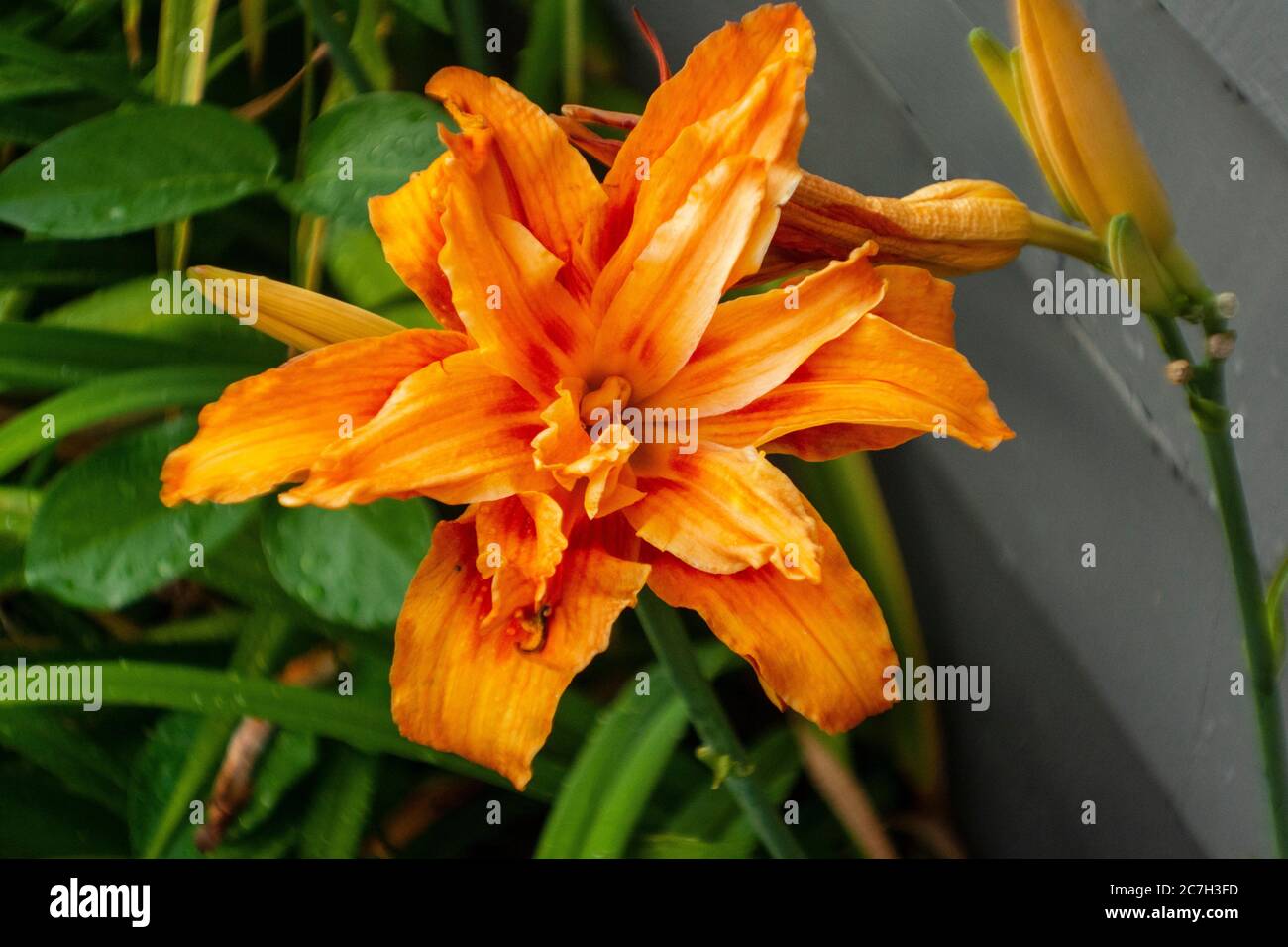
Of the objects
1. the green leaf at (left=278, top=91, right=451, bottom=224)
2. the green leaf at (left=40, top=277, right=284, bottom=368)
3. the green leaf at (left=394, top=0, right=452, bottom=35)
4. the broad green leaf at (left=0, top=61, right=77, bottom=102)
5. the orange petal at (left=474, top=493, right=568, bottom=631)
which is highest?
the broad green leaf at (left=0, top=61, right=77, bottom=102)

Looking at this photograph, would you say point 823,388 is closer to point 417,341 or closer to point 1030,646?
point 417,341

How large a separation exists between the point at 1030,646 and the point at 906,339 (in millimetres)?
421

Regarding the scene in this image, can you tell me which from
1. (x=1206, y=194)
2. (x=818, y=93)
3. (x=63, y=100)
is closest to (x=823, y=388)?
(x=1206, y=194)

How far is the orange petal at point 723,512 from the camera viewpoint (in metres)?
0.26

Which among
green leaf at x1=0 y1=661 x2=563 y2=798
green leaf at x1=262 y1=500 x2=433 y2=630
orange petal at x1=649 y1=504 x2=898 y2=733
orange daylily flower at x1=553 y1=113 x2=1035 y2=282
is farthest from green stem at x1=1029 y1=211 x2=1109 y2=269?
green leaf at x1=0 y1=661 x2=563 y2=798

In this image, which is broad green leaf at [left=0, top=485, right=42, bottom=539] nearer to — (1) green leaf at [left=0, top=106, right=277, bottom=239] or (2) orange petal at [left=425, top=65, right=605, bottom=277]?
(1) green leaf at [left=0, top=106, right=277, bottom=239]

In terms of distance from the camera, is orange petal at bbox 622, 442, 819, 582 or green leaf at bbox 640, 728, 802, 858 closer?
orange petal at bbox 622, 442, 819, 582

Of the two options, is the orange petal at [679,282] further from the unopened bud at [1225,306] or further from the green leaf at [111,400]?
the green leaf at [111,400]

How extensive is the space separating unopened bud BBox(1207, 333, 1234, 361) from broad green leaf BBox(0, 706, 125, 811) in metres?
0.63

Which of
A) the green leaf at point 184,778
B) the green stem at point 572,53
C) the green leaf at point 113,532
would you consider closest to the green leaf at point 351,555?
the green leaf at point 113,532

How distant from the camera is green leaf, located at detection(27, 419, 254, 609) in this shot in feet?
1.53

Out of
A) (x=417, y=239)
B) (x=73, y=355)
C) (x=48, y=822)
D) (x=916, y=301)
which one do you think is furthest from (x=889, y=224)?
(x=48, y=822)

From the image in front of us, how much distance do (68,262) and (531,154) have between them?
567mm

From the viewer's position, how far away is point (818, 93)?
0.61 m
